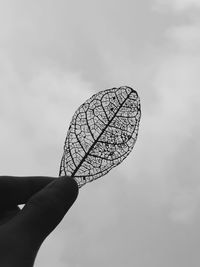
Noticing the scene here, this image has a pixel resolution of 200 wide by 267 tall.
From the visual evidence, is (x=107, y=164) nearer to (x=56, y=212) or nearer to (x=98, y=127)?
(x=98, y=127)

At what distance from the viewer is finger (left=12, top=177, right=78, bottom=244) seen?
5000 mm

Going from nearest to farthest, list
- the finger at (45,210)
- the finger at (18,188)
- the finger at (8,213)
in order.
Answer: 1. the finger at (45,210)
2. the finger at (8,213)
3. the finger at (18,188)

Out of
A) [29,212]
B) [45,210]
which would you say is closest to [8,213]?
[29,212]

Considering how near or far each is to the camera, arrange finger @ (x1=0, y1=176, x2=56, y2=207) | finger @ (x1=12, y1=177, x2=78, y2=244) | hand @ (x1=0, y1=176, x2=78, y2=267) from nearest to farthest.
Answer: hand @ (x1=0, y1=176, x2=78, y2=267)
finger @ (x1=12, y1=177, x2=78, y2=244)
finger @ (x1=0, y1=176, x2=56, y2=207)

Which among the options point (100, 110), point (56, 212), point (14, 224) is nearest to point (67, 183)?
point (56, 212)

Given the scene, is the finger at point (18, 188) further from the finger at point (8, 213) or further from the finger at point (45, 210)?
the finger at point (45, 210)

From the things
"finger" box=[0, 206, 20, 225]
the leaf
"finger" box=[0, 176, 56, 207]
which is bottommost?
"finger" box=[0, 206, 20, 225]

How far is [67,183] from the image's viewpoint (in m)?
5.29

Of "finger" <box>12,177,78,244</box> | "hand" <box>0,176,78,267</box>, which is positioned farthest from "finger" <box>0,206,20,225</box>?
"finger" <box>12,177,78,244</box>

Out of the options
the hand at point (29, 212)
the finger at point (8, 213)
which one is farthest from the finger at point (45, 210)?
the finger at point (8, 213)

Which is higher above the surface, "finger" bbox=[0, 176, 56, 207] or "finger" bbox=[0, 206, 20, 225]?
"finger" bbox=[0, 176, 56, 207]

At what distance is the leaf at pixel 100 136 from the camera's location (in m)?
5.76

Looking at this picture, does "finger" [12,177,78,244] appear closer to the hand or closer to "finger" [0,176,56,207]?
the hand

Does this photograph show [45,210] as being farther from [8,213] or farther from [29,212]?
[8,213]
